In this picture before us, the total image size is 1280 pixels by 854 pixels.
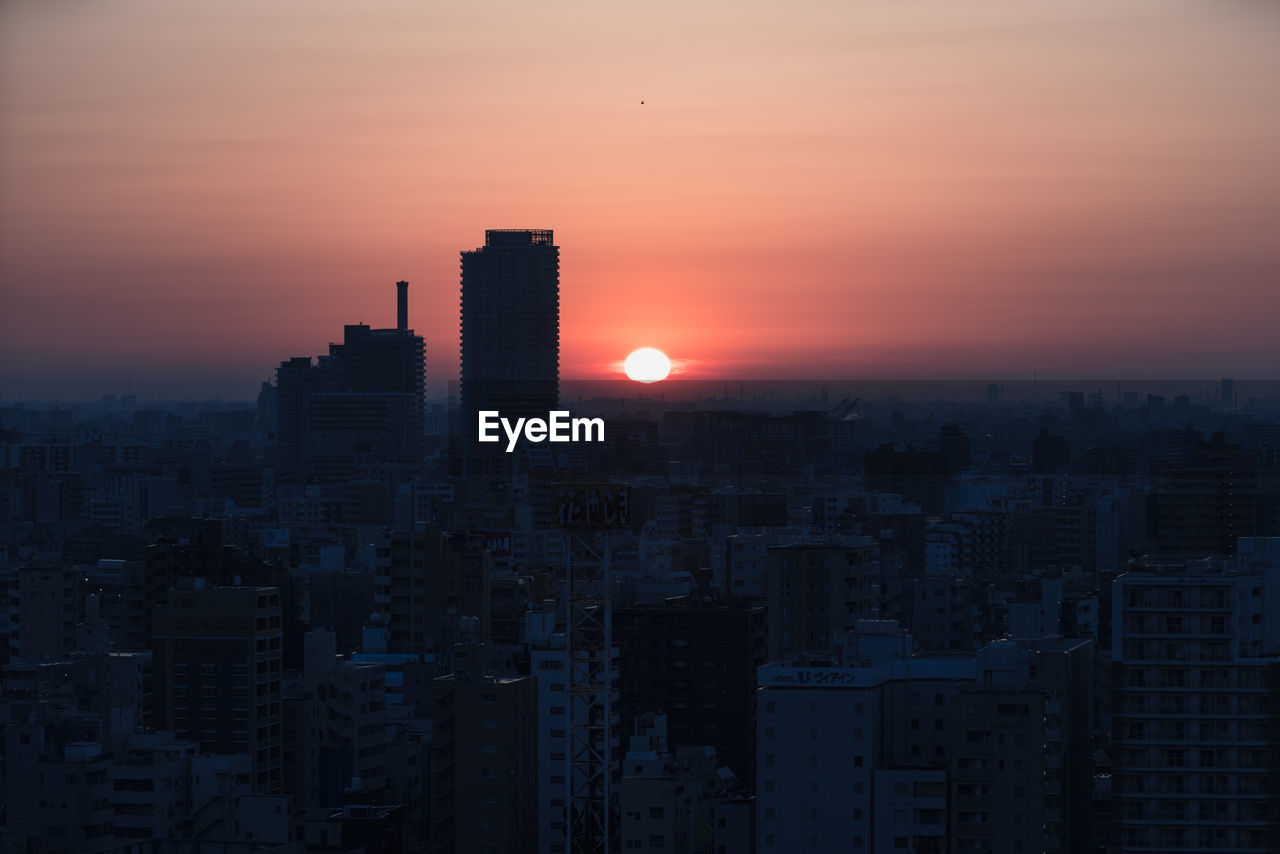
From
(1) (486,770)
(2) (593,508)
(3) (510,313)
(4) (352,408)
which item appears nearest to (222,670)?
(1) (486,770)

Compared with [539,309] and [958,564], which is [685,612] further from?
[539,309]

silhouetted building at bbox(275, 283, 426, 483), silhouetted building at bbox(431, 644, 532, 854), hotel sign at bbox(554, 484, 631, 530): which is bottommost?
silhouetted building at bbox(431, 644, 532, 854)

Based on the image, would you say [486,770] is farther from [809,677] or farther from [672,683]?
[672,683]

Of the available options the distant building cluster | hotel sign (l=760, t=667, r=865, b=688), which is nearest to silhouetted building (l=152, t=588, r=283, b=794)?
the distant building cluster

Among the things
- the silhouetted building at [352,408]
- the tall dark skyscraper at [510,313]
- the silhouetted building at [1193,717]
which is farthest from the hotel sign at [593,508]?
the tall dark skyscraper at [510,313]

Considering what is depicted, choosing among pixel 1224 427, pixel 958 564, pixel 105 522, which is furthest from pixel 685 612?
pixel 105 522

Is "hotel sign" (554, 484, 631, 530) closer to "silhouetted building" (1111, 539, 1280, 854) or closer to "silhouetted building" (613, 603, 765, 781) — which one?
"silhouetted building" (1111, 539, 1280, 854)
